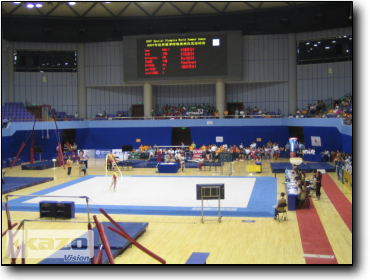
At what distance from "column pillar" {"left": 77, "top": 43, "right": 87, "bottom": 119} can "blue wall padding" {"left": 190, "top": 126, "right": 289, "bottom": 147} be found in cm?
1243

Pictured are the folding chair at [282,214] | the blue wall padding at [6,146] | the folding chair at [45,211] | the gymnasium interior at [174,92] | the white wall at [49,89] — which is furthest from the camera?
the white wall at [49,89]

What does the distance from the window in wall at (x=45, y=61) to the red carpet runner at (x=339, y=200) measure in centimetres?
2846

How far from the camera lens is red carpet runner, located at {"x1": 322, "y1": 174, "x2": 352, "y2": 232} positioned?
40.9ft

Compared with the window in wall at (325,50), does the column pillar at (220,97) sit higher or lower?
lower

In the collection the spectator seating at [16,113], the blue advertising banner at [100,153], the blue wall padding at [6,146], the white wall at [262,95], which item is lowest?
the blue advertising banner at [100,153]

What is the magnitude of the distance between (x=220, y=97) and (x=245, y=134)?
453cm

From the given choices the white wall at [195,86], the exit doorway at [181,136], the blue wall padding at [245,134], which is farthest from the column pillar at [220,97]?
the exit doorway at [181,136]

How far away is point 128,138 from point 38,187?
16611 mm

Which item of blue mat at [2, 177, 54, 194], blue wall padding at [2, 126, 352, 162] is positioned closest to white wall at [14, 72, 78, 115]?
blue wall padding at [2, 126, 352, 162]

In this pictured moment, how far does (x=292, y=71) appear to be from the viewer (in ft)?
114

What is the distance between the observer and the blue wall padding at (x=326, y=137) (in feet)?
91.6

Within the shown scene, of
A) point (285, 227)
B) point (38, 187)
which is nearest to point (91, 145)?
point (38, 187)

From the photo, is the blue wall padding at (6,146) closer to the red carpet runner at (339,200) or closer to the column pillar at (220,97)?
the column pillar at (220,97)

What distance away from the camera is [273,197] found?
15.8 m
